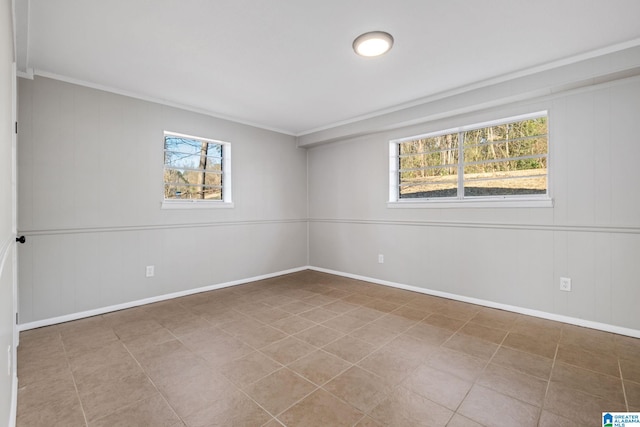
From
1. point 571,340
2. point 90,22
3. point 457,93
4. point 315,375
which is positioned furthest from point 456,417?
point 90,22

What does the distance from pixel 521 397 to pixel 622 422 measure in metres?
0.46

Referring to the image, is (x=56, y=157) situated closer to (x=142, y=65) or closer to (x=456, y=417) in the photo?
(x=142, y=65)

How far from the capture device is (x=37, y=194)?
2889mm

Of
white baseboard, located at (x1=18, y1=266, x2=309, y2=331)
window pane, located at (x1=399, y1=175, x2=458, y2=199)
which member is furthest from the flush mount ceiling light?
white baseboard, located at (x1=18, y1=266, x2=309, y2=331)

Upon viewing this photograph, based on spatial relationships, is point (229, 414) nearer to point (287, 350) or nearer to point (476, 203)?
point (287, 350)

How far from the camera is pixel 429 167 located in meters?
4.07

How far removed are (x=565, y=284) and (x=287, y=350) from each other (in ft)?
9.21

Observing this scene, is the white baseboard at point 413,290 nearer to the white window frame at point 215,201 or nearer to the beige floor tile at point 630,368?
the beige floor tile at point 630,368

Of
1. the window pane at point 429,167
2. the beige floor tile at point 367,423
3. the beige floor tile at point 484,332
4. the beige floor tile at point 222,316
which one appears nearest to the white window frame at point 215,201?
the beige floor tile at point 222,316

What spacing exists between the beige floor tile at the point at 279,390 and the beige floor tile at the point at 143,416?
45 centimetres

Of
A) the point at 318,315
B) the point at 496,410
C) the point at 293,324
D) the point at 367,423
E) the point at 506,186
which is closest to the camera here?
the point at 367,423

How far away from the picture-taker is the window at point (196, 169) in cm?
392

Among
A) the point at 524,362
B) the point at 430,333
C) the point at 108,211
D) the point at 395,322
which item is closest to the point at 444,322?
the point at 430,333

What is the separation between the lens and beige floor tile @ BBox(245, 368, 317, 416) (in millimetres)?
1746
